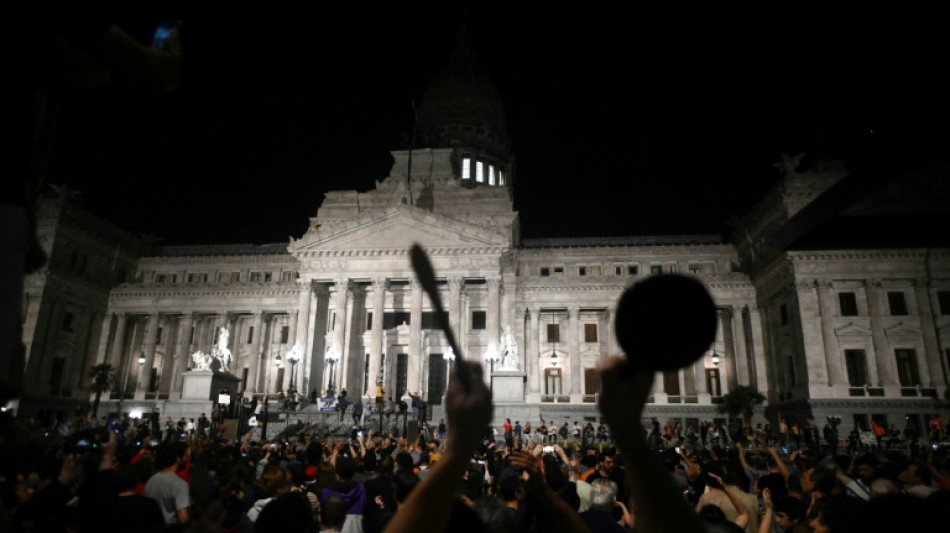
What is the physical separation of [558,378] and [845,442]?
21.3 m

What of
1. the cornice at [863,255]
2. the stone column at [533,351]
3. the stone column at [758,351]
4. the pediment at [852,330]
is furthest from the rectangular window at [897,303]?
the stone column at [533,351]

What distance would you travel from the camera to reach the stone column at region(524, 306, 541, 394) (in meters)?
48.6

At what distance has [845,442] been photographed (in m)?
33.2

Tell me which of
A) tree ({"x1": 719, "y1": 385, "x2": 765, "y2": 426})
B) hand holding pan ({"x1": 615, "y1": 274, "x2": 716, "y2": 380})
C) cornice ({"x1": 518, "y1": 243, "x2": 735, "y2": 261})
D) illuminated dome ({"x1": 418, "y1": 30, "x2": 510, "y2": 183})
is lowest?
hand holding pan ({"x1": 615, "y1": 274, "x2": 716, "y2": 380})

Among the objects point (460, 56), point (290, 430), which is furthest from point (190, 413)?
point (460, 56)

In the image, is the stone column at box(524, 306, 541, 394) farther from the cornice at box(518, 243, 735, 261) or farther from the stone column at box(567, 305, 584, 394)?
the cornice at box(518, 243, 735, 261)

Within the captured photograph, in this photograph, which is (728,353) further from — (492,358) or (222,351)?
(222,351)

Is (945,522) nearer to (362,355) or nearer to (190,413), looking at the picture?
(190,413)

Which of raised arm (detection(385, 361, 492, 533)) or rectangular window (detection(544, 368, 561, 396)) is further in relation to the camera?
rectangular window (detection(544, 368, 561, 396))

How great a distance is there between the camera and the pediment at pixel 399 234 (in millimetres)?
43531

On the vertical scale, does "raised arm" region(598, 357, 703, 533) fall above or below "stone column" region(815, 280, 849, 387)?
below

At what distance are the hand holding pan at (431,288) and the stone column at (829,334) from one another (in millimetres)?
44047

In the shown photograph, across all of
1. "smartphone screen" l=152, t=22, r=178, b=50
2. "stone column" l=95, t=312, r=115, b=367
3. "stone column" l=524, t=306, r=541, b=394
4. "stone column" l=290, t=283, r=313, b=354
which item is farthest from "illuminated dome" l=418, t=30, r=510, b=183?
"smartphone screen" l=152, t=22, r=178, b=50

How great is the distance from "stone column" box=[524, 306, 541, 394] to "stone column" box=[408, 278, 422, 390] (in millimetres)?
10465
